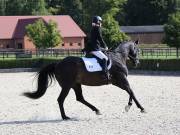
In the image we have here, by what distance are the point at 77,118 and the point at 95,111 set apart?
788mm

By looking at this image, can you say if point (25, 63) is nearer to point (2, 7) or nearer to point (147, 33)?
point (147, 33)

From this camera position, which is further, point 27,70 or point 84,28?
point 84,28

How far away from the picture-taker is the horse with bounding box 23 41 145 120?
13094 millimetres

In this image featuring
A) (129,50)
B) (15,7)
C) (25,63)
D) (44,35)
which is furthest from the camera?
(15,7)

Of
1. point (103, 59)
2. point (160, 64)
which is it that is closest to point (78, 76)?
point (103, 59)

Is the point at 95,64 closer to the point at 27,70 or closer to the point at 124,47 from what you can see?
the point at 124,47

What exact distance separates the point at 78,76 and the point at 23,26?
64.2 meters

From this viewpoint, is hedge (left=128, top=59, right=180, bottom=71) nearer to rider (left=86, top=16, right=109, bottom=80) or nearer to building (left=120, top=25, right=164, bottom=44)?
rider (left=86, top=16, right=109, bottom=80)

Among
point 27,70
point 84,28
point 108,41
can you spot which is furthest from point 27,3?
point 27,70

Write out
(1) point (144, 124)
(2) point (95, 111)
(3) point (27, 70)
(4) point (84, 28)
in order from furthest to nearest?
(4) point (84, 28) → (3) point (27, 70) → (2) point (95, 111) → (1) point (144, 124)

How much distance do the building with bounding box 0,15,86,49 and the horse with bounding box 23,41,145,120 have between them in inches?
2355

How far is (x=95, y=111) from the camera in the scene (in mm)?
13555

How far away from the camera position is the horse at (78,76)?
13.1m

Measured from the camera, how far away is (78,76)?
1319 cm
